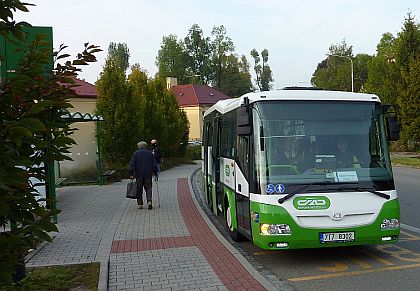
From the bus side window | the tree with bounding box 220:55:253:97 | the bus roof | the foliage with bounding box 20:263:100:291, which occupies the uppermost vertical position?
the tree with bounding box 220:55:253:97

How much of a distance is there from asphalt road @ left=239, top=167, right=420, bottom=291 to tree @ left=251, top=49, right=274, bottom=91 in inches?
4089

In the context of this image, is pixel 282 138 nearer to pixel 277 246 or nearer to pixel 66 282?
pixel 277 246

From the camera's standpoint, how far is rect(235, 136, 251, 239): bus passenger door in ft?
25.1

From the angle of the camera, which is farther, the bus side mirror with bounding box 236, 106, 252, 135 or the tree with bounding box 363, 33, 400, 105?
the tree with bounding box 363, 33, 400, 105

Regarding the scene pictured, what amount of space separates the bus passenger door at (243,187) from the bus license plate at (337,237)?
48.4 inches

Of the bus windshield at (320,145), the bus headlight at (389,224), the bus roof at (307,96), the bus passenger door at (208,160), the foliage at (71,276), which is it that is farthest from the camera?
the bus passenger door at (208,160)

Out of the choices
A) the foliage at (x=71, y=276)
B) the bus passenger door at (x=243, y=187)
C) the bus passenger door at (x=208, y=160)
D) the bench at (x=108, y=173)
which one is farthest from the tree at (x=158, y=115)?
the foliage at (x=71, y=276)

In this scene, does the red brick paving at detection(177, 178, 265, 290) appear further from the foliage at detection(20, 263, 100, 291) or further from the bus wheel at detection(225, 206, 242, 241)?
the foliage at detection(20, 263, 100, 291)

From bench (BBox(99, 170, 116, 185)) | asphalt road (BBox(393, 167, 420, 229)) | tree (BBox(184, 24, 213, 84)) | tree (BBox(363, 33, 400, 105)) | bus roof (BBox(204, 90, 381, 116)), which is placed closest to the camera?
bus roof (BBox(204, 90, 381, 116))

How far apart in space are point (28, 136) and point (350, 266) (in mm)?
5945

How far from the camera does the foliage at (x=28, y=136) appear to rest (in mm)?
2318

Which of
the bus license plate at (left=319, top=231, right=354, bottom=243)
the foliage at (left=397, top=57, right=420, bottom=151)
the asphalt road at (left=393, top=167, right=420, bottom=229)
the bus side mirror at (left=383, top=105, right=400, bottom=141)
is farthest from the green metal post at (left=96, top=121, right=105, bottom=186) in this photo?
the foliage at (left=397, top=57, right=420, bottom=151)

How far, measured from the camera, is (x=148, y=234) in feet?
32.4

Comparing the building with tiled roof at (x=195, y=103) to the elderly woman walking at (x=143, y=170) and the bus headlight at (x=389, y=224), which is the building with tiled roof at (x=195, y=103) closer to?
the elderly woman walking at (x=143, y=170)
